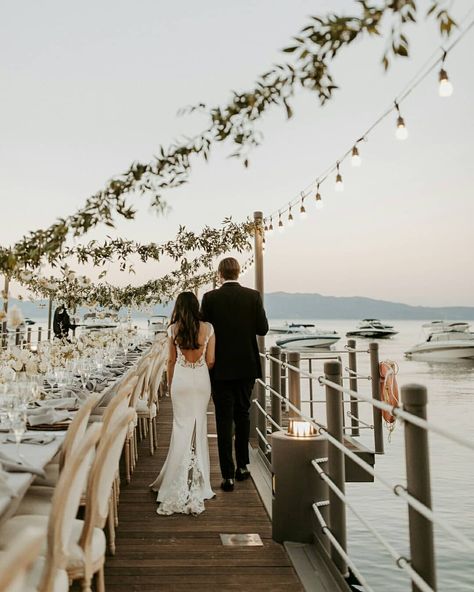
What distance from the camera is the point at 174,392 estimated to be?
449cm

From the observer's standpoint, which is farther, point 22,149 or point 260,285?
point 22,149

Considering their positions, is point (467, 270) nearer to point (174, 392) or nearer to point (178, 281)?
point (178, 281)

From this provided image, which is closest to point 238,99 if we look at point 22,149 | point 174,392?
point 174,392

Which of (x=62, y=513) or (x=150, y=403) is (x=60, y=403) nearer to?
(x=150, y=403)

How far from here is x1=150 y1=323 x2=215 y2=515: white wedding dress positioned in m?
4.32

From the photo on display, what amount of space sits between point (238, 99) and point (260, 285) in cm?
532

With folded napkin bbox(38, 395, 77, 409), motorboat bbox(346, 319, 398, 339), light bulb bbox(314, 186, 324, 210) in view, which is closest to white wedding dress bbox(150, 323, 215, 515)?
folded napkin bbox(38, 395, 77, 409)

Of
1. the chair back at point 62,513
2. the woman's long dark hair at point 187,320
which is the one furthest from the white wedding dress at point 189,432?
the chair back at point 62,513

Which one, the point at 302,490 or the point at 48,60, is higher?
the point at 48,60

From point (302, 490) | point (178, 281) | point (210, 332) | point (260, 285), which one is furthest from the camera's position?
point (178, 281)

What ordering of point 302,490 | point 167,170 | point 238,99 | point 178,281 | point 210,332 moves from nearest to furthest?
1. point 238,99
2. point 167,170
3. point 302,490
4. point 210,332
5. point 178,281

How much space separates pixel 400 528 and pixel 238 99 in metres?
6.29

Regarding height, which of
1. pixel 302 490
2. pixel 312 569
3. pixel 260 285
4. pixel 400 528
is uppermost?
pixel 260 285

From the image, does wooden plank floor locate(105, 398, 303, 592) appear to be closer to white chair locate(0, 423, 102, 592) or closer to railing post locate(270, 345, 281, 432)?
railing post locate(270, 345, 281, 432)
